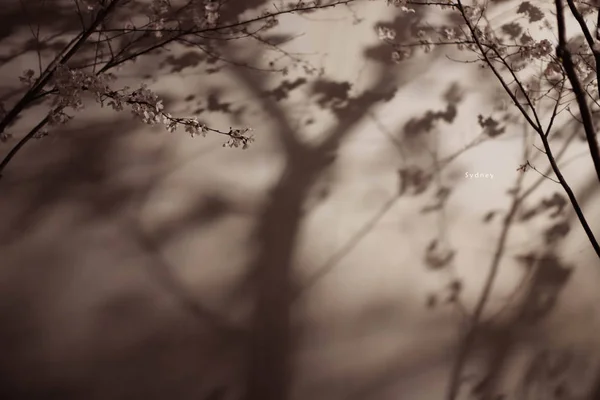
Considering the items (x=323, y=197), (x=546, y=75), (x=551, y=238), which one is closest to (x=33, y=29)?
(x=323, y=197)

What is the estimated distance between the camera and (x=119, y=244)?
2107 mm

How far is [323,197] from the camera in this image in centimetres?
233

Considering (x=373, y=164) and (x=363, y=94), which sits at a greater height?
(x=363, y=94)

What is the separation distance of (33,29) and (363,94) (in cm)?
165

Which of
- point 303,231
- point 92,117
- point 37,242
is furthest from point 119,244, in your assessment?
point 303,231

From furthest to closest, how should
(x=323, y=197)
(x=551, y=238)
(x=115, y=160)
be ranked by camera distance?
(x=551, y=238) < (x=323, y=197) < (x=115, y=160)

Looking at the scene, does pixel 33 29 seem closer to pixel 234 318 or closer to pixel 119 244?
pixel 119 244

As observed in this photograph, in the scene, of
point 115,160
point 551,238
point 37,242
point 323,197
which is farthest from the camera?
point 551,238

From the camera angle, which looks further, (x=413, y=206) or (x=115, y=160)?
(x=413, y=206)

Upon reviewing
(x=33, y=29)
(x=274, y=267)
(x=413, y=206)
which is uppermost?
(x=33, y=29)

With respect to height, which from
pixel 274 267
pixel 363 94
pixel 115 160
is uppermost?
pixel 363 94

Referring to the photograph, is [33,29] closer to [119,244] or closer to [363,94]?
[119,244]

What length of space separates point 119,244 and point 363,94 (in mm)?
1433

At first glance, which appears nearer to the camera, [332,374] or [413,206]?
[332,374]
